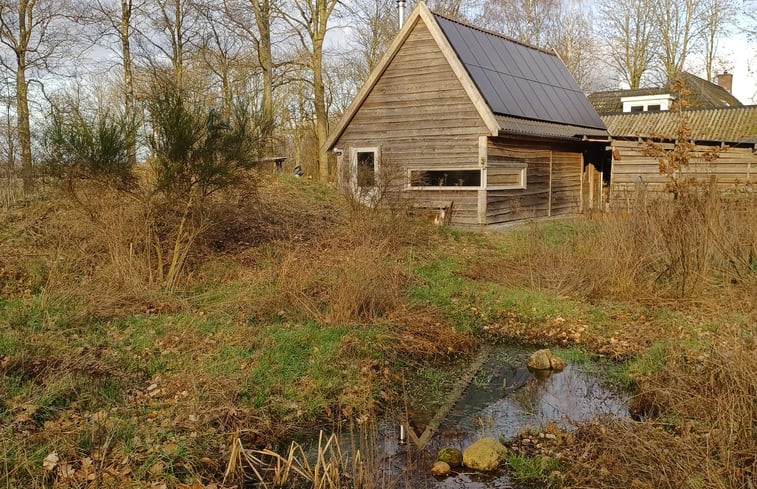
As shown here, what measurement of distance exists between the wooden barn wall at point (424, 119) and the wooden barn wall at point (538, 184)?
30.9 inches

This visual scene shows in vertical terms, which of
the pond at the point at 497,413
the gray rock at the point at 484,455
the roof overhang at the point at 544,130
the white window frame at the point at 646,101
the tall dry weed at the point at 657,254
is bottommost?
the pond at the point at 497,413

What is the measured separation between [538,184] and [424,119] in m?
4.27

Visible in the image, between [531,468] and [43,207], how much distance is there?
10969mm

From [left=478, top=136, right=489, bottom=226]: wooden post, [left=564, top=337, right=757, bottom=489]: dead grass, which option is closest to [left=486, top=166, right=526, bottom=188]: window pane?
[left=478, top=136, right=489, bottom=226]: wooden post

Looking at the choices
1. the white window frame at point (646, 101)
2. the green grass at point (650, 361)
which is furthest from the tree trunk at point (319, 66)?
the green grass at point (650, 361)

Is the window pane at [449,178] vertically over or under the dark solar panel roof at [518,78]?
under

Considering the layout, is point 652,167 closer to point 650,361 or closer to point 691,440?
point 650,361

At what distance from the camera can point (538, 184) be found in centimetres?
1814

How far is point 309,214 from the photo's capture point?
15.0 metres

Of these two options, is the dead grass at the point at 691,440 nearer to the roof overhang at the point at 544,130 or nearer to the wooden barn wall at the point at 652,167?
the roof overhang at the point at 544,130

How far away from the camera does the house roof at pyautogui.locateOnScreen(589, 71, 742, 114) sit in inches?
1275

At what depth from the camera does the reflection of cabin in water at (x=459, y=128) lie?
1588cm

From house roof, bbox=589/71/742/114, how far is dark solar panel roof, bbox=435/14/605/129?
12970 mm

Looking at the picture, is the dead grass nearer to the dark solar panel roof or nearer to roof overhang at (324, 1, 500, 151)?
roof overhang at (324, 1, 500, 151)
